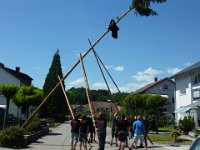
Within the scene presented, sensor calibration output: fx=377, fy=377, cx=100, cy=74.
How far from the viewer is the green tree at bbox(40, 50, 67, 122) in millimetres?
68625

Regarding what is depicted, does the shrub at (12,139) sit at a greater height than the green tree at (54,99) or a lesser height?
lesser

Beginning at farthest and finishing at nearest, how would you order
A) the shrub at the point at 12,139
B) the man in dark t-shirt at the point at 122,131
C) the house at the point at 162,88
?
the house at the point at 162,88, the shrub at the point at 12,139, the man in dark t-shirt at the point at 122,131

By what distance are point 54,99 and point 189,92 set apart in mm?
32094

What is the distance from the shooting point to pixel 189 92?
4331cm

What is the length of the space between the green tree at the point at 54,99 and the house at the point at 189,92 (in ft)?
89.4

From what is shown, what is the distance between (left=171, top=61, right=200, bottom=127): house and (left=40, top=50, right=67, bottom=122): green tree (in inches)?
1072

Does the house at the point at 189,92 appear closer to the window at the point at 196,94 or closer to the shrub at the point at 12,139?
the window at the point at 196,94

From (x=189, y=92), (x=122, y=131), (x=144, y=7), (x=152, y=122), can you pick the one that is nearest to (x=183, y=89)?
(x=189, y=92)

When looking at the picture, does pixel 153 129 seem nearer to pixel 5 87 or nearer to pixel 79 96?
pixel 5 87

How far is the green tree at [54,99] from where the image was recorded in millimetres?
68625

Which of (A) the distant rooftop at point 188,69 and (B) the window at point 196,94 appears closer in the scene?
(B) the window at point 196,94

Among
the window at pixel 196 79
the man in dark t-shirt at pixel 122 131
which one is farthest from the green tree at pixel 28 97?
the man in dark t-shirt at pixel 122 131

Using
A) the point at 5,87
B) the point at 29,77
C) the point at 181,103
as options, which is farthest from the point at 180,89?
the point at 29,77

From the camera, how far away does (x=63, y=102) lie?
229ft
